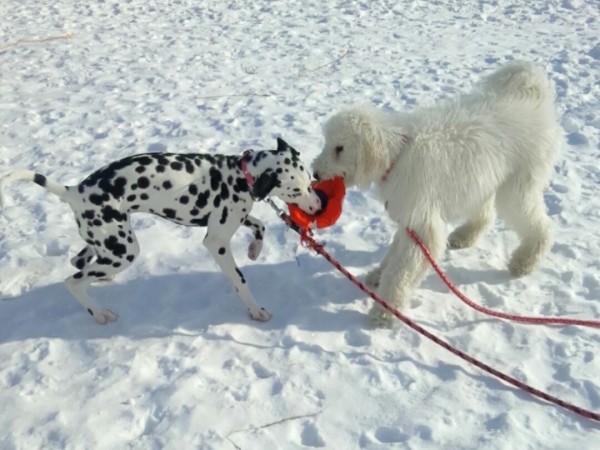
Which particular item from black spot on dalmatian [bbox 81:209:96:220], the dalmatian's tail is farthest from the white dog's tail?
the dalmatian's tail

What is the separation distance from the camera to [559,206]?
17.5 feet

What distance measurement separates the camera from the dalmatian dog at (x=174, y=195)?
3.69 meters

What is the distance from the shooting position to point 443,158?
3.87 meters

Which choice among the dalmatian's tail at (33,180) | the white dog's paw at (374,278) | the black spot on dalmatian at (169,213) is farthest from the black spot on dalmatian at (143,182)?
the white dog's paw at (374,278)

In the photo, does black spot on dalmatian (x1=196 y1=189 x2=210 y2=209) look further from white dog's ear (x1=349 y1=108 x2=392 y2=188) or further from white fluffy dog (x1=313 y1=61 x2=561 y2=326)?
white dog's ear (x1=349 y1=108 x2=392 y2=188)

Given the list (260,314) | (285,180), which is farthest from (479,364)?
(285,180)

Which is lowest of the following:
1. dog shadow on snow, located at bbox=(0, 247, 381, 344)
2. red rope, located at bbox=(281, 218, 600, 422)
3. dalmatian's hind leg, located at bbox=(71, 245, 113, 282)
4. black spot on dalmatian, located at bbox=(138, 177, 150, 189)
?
dog shadow on snow, located at bbox=(0, 247, 381, 344)

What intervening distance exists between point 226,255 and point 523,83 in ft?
8.02

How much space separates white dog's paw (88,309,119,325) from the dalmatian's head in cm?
135

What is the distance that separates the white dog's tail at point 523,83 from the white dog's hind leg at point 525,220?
650 mm

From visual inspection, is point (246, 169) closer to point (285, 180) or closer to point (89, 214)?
point (285, 180)

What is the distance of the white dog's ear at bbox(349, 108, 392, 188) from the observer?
384 cm

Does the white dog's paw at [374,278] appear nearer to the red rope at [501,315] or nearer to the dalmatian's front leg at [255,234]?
the red rope at [501,315]

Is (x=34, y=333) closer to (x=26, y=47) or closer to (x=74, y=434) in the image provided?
(x=74, y=434)
